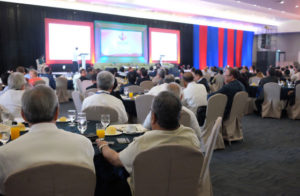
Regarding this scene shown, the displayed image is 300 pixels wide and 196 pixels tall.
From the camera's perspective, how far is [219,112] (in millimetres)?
4879

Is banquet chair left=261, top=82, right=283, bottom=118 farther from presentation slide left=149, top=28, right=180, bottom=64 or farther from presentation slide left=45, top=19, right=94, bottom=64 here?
presentation slide left=149, top=28, right=180, bottom=64

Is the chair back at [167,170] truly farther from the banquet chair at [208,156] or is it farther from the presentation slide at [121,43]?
the presentation slide at [121,43]

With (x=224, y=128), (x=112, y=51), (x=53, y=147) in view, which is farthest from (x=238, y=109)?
(x=112, y=51)

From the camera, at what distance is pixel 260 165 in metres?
4.37

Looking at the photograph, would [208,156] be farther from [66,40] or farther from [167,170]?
[66,40]

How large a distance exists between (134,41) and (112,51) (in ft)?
5.45

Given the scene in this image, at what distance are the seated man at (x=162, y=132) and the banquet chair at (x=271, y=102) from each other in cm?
629

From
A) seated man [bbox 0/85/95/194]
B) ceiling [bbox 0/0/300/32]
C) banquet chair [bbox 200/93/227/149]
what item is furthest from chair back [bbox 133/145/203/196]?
ceiling [bbox 0/0/300/32]

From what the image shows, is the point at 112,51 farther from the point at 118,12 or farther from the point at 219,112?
the point at 219,112

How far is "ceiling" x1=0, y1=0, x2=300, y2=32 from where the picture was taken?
14590mm

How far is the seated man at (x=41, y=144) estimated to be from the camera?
1539mm

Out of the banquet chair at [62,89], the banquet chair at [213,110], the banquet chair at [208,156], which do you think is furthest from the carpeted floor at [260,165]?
the banquet chair at [62,89]

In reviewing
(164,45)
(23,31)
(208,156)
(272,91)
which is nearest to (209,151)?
(208,156)

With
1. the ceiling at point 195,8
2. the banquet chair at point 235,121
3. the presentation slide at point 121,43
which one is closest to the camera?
the banquet chair at point 235,121
